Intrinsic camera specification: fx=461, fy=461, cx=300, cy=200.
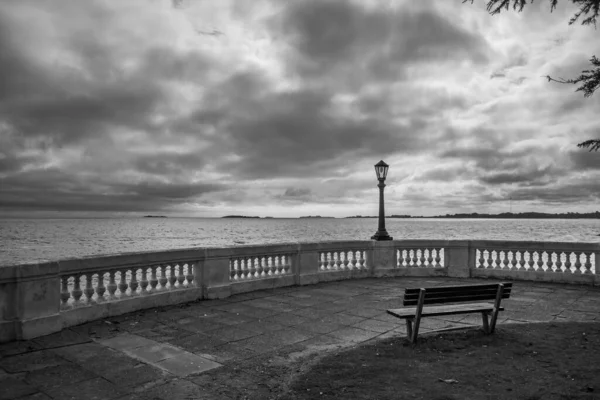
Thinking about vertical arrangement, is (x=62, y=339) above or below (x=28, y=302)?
below

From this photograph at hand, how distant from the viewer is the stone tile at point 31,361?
6.18m

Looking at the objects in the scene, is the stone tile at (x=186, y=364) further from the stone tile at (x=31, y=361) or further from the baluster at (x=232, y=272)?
the baluster at (x=232, y=272)

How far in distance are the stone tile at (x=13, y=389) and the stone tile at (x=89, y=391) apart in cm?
24

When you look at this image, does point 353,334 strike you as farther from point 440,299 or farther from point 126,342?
point 126,342

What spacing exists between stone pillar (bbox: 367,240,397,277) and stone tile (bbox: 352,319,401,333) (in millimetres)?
6569

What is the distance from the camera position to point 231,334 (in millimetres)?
7977

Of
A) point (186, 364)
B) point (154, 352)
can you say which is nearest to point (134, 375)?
point (186, 364)

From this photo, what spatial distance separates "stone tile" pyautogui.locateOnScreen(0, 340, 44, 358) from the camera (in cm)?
687

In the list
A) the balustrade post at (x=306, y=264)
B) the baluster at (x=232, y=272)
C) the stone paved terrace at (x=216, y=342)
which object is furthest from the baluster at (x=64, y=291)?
the balustrade post at (x=306, y=264)

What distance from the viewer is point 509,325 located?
843 centimetres

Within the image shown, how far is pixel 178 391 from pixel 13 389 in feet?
6.34

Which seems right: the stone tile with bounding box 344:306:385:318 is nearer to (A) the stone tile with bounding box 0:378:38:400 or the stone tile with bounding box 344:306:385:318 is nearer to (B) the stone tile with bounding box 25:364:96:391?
(B) the stone tile with bounding box 25:364:96:391

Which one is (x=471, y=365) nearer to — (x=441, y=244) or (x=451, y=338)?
(x=451, y=338)

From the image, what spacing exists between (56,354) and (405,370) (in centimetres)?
504
